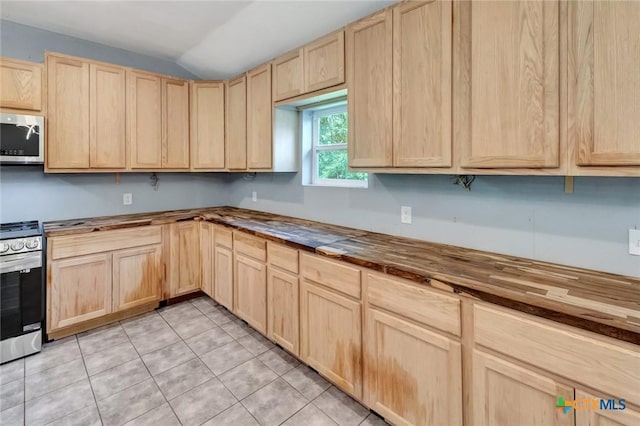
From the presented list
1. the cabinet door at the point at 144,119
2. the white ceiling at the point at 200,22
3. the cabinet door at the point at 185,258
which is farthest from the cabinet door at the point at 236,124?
the cabinet door at the point at 185,258

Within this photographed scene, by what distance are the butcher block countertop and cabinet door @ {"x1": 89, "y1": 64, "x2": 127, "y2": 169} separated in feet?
2.63

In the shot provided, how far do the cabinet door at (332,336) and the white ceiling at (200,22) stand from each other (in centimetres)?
192

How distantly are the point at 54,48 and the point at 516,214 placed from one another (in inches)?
160

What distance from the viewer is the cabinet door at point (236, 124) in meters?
3.29

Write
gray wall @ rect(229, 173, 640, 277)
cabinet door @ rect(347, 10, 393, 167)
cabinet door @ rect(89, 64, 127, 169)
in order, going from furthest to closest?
cabinet door @ rect(89, 64, 127, 169), cabinet door @ rect(347, 10, 393, 167), gray wall @ rect(229, 173, 640, 277)

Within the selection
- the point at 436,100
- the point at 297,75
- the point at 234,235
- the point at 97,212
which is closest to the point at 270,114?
the point at 297,75

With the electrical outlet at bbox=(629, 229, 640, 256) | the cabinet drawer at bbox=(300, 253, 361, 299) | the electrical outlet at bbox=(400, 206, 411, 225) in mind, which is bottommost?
the cabinet drawer at bbox=(300, 253, 361, 299)

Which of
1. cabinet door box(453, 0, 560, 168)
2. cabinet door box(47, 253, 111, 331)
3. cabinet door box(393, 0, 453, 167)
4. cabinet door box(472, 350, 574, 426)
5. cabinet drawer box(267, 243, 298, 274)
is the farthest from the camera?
cabinet door box(47, 253, 111, 331)

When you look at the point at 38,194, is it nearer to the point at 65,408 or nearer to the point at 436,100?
the point at 65,408

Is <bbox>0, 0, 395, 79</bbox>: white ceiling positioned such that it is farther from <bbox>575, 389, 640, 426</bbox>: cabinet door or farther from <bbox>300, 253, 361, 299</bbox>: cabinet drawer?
<bbox>575, 389, 640, 426</bbox>: cabinet door

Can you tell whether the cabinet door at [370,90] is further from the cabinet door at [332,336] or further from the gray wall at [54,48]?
the gray wall at [54,48]

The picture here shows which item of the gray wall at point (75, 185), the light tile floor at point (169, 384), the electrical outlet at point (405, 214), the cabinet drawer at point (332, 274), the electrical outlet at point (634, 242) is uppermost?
the gray wall at point (75, 185)

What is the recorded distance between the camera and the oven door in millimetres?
2340

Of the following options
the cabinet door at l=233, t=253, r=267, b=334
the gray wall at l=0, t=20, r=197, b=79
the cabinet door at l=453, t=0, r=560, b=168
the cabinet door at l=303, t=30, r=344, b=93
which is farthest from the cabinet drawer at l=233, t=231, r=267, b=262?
the gray wall at l=0, t=20, r=197, b=79
